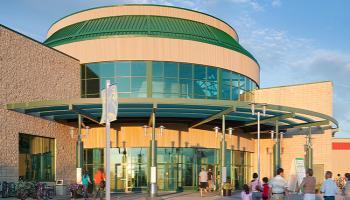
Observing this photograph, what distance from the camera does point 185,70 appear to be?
34.4 meters

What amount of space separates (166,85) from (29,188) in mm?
11974

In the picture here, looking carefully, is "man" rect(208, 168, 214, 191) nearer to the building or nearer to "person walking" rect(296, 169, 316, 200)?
the building

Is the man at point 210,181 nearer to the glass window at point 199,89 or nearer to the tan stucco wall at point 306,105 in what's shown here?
the glass window at point 199,89

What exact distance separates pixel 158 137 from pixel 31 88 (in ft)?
30.1

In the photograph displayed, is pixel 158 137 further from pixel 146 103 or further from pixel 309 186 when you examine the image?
pixel 309 186

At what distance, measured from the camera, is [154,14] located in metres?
37.9

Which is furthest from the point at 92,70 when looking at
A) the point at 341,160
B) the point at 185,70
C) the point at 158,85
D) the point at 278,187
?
the point at 341,160

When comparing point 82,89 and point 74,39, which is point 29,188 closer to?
point 82,89

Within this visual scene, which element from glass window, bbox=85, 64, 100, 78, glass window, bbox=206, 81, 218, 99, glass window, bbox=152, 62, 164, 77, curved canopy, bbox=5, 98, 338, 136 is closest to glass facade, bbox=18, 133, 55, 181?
curved canopy, bbox=5, 98, 338, 136

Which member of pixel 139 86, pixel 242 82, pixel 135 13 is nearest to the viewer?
pixel 139 86

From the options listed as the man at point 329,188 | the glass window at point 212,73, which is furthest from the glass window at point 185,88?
the man at point 329,188

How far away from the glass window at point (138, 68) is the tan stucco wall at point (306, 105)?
1099 centimetres

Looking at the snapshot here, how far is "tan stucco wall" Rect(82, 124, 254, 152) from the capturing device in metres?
34.1

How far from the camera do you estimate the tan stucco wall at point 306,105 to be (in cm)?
3938
